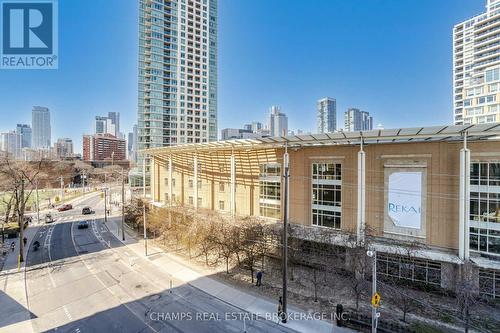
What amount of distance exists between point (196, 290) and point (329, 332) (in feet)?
31.0

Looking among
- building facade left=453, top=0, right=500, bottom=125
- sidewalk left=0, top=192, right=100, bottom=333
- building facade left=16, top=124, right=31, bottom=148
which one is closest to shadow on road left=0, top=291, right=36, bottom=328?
sidewalk left=0, top=192, right=100, bottom=333

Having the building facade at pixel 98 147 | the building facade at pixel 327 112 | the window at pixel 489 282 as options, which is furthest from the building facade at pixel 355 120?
the building facade at pixel 98 147

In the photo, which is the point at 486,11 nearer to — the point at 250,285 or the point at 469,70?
the point at 469,70

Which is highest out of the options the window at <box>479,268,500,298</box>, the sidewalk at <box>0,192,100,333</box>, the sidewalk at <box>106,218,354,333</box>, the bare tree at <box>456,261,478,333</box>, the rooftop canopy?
the rooftop canopy

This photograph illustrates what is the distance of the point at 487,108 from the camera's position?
5678 centimetres

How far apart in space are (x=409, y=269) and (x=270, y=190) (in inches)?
563

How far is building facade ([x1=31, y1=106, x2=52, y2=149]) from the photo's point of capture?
A: 5935 inches

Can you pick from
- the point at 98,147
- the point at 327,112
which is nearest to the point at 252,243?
the point at 327,112

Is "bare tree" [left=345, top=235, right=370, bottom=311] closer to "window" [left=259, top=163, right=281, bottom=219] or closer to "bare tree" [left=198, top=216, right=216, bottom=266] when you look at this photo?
"window" [left=259, top=163, right=281, bottom=219]

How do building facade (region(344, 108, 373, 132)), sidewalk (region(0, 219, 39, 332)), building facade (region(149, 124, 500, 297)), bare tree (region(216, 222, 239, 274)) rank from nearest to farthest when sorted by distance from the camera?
sidewalk (region(0, 219, 39, 332)), building facade (region(149, 124, 500, 297)), bare tree (region(216, 222, 239, 274)), building facade (region(344, 108, 373, 132))

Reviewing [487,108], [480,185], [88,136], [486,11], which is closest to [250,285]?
[480,185]

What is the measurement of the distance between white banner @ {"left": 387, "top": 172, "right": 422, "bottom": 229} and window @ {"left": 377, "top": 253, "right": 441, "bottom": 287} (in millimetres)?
2686

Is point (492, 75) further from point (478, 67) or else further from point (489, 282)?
point (489, 282)

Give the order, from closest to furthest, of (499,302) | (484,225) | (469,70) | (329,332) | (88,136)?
(329,332)
(499,302)
(484,225)
(469,70)
(88,136)
